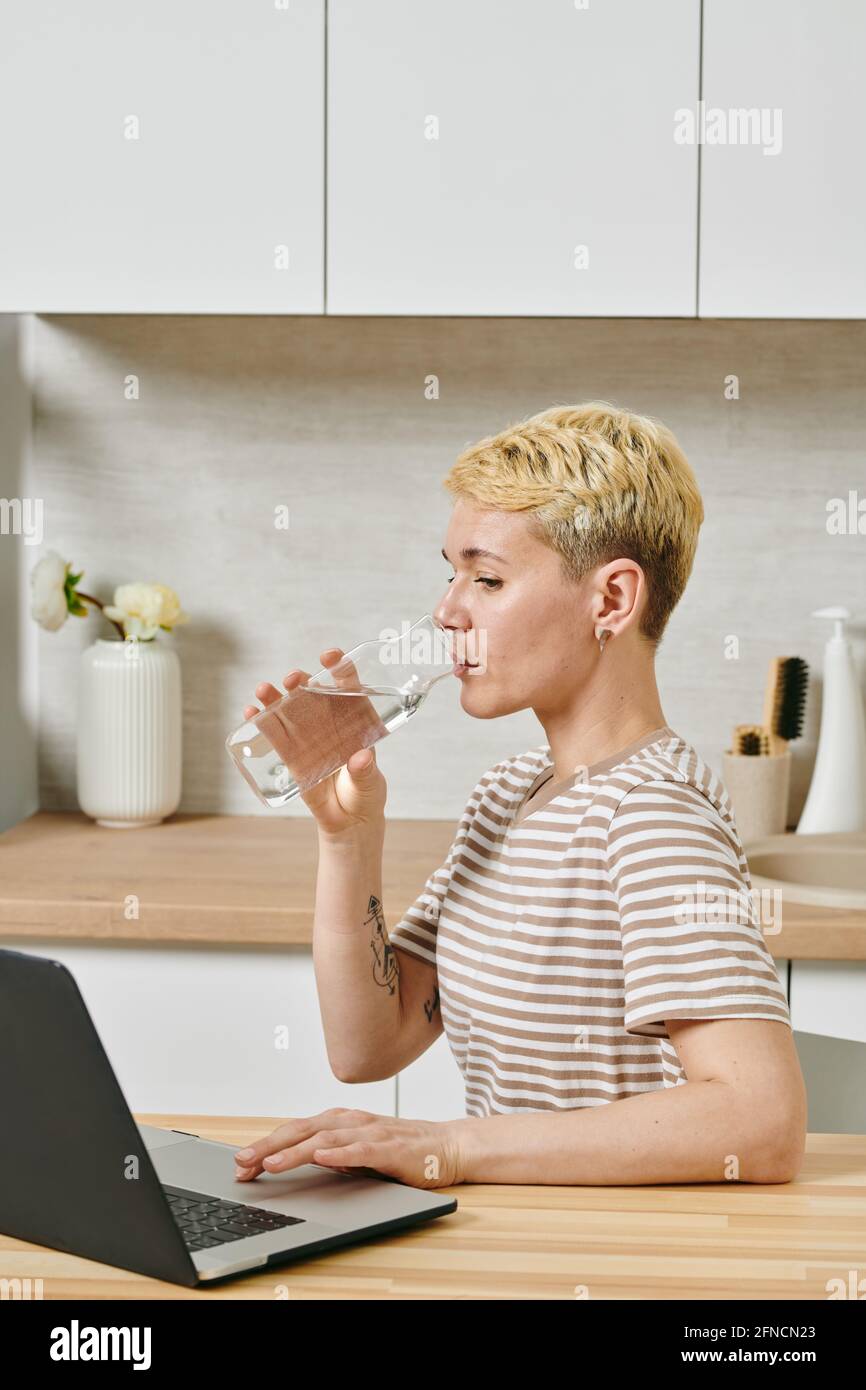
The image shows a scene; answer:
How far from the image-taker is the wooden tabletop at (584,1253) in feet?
2.66

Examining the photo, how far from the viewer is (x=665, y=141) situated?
2057 millimetres

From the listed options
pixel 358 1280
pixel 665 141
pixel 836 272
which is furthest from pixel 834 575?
pixel 358 1280

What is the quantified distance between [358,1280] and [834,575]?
6.01ft

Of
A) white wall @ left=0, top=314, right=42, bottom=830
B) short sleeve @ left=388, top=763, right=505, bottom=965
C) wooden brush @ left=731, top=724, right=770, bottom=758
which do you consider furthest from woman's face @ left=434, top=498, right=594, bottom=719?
white wall @ left=0, top=314, right=42, bottom=830

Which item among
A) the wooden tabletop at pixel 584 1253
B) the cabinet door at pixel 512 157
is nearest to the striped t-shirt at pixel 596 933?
the wooden tabletop at pixel 584 1253

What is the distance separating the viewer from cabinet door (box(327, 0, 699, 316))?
80.7 inches

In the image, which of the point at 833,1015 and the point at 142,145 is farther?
the point at 142,145

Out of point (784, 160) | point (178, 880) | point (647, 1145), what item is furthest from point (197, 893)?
point (784, 160)

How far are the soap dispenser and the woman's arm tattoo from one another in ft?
3.90

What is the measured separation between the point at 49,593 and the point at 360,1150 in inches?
61.9

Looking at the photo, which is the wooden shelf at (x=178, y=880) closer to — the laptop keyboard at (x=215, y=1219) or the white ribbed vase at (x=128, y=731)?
the white ribbed vase at (x=128, y=731)

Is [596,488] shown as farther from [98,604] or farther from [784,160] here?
[98,604]
